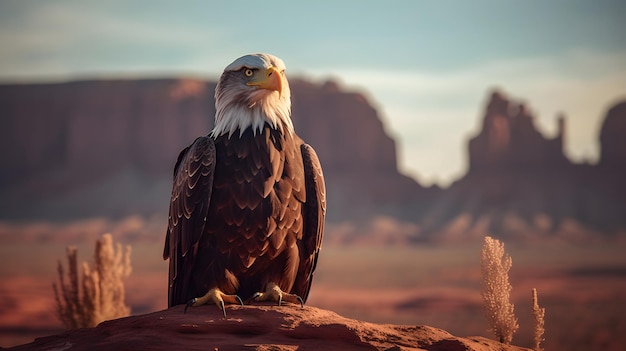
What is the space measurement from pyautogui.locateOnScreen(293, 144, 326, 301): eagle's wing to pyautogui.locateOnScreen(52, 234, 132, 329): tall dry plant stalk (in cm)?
487

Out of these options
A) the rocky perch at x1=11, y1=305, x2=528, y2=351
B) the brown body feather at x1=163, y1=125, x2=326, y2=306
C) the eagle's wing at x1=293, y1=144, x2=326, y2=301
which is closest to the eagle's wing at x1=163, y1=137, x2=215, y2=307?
the brown body feather at x1=163, y1=125, x2=326, y2=306

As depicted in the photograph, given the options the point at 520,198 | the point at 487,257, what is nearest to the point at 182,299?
the point at 487,257

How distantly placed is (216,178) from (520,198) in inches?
3534

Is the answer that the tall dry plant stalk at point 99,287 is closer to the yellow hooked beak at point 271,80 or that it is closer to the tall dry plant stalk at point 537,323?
the yellow hooked beak at point 271,80

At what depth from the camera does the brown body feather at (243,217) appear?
6953 mm

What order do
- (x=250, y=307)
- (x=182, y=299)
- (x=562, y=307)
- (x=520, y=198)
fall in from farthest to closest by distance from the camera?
(x=520, y=198)
(x=562, y=307)
(x=182, y=299)
(x=250, y=307)

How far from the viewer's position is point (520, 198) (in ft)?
306

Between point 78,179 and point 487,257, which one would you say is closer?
point 487,257

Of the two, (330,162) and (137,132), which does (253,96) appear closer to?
(330,162)

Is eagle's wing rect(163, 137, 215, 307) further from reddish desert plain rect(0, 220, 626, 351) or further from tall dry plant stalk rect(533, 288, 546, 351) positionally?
reddish desert plain rect(0, 220, 626, 351)

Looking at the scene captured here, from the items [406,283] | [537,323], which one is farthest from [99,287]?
[406,283]

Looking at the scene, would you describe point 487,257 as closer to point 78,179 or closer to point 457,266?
point 457,266

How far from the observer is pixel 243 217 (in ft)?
22.7

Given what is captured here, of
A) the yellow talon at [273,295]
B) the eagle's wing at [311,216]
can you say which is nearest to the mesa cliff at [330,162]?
the eagle's wing at [311,216]
